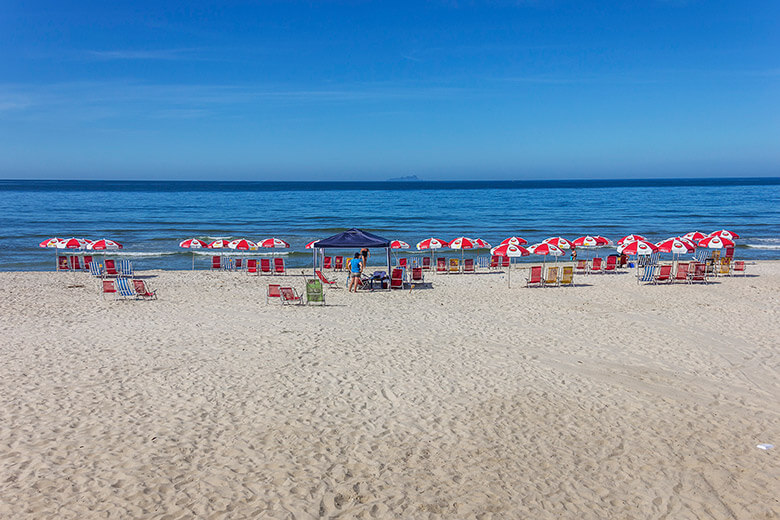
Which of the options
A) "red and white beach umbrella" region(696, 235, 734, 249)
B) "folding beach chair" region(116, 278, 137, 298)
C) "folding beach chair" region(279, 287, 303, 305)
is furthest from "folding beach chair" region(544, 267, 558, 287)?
"folding beach chair" region(116, 278, 137, 298)

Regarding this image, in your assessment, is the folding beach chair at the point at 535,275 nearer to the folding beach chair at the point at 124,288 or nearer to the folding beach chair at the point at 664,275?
the folding beach chair at the point at 664,275

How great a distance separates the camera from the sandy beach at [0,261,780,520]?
504 centimetres

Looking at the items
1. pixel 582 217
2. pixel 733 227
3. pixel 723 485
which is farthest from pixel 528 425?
pixel 582 217

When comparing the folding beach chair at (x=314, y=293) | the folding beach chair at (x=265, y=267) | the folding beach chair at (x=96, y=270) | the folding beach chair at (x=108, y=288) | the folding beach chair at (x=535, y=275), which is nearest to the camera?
the folding beach chair at (x=314, y=293)

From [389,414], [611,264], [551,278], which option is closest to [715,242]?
[611,264]

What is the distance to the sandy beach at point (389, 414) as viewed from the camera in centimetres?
504

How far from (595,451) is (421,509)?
7.44 feet

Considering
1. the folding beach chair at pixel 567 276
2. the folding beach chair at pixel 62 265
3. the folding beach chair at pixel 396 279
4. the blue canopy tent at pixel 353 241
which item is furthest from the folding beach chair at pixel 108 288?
Result: the folding beach chair at pixel 567 276

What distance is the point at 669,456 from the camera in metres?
5.87

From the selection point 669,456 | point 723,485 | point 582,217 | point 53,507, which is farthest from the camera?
point 582,217

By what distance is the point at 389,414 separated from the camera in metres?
6.93

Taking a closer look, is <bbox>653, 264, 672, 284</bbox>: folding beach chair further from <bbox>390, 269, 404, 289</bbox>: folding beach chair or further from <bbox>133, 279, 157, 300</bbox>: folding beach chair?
<bbox>133, 279, 157, 300</bbox>: folding beach chair

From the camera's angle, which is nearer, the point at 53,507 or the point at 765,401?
the point at 53,507

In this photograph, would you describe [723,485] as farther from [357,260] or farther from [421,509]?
[357,260]
